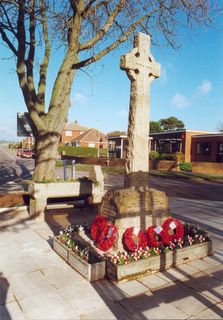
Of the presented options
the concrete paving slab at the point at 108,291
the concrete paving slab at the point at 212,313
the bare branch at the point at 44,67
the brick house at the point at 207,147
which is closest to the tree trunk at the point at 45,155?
the bare branch at the point at 44,67

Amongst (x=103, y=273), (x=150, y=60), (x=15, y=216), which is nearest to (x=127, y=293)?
(x=103, y=273)

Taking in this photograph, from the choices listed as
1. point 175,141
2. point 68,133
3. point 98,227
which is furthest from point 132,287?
point 68,133

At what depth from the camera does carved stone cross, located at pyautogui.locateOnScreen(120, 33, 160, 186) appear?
5.85m

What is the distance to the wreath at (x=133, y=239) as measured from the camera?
514 cm

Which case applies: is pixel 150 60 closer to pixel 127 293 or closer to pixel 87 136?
pixel 127 293

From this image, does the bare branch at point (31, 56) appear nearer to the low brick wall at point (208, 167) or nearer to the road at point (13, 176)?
the road at point (13, 176)

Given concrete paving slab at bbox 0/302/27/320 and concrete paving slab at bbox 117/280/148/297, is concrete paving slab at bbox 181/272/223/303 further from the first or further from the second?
concrete paving slab at bbox 0/302/27/320

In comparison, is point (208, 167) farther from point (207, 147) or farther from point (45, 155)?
point (45, 155)

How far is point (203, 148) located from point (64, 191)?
103 feet

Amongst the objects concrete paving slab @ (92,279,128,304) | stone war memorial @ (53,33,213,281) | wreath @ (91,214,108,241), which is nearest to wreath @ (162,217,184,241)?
stone war memorial @ (53,33,213,281)

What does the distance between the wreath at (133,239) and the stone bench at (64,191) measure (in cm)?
367

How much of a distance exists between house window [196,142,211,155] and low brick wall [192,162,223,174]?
621 cm

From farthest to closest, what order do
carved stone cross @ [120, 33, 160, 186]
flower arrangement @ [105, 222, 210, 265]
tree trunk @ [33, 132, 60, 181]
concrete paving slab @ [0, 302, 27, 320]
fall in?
1. tree trunk @ [33, 132, 60, 181]
2. carved stone cross @ [120, 33, 160, 186]
3. flower arrangement @ [105, 222, 210, 265]
4. concrete paving slab @ [0, 302, 27, 320]

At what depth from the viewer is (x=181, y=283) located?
458 cm
